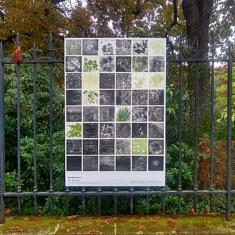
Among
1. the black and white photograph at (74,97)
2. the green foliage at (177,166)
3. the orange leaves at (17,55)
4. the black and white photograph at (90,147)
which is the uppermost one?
the orange leaves at (17,55)

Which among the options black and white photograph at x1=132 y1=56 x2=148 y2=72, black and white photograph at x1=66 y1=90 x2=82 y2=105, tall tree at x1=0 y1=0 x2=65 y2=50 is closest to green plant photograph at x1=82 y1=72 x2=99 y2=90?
black and white photograph at x1=66 y1=90 x2=82 y2=105

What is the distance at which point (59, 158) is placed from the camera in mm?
4828

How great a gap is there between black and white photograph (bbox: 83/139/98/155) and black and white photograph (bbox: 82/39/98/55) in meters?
1.03

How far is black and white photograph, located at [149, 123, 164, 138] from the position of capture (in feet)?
13.4

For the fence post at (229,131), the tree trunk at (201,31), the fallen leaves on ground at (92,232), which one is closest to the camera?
the fallen leaves on ground at (92,232)

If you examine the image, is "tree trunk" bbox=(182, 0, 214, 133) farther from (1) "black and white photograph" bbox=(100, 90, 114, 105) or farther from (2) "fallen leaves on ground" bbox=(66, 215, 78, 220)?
(2) "fallen leaves on ground" bbox=(66, 215, 78, 220)

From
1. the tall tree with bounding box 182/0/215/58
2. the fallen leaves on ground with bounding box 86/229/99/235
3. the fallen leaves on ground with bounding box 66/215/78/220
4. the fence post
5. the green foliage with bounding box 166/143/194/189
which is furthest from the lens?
the tall tree with bounding box 182/0/215/58

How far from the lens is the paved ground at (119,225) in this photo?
3853 millimetres

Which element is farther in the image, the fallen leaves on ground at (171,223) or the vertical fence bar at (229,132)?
the vertical fence bar at (229,132)

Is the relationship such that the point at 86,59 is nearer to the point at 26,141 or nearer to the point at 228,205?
the point at 26,141

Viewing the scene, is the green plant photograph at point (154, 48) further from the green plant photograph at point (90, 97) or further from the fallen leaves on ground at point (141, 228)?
the fallen leaves on ground at point (141, 228)

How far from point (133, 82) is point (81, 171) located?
121 centimetres

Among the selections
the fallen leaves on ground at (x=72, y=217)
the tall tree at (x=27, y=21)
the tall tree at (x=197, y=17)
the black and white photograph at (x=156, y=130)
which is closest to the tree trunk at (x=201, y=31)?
the tall tree at (x=197, y=17)

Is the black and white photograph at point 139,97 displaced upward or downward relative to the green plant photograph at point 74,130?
upward
